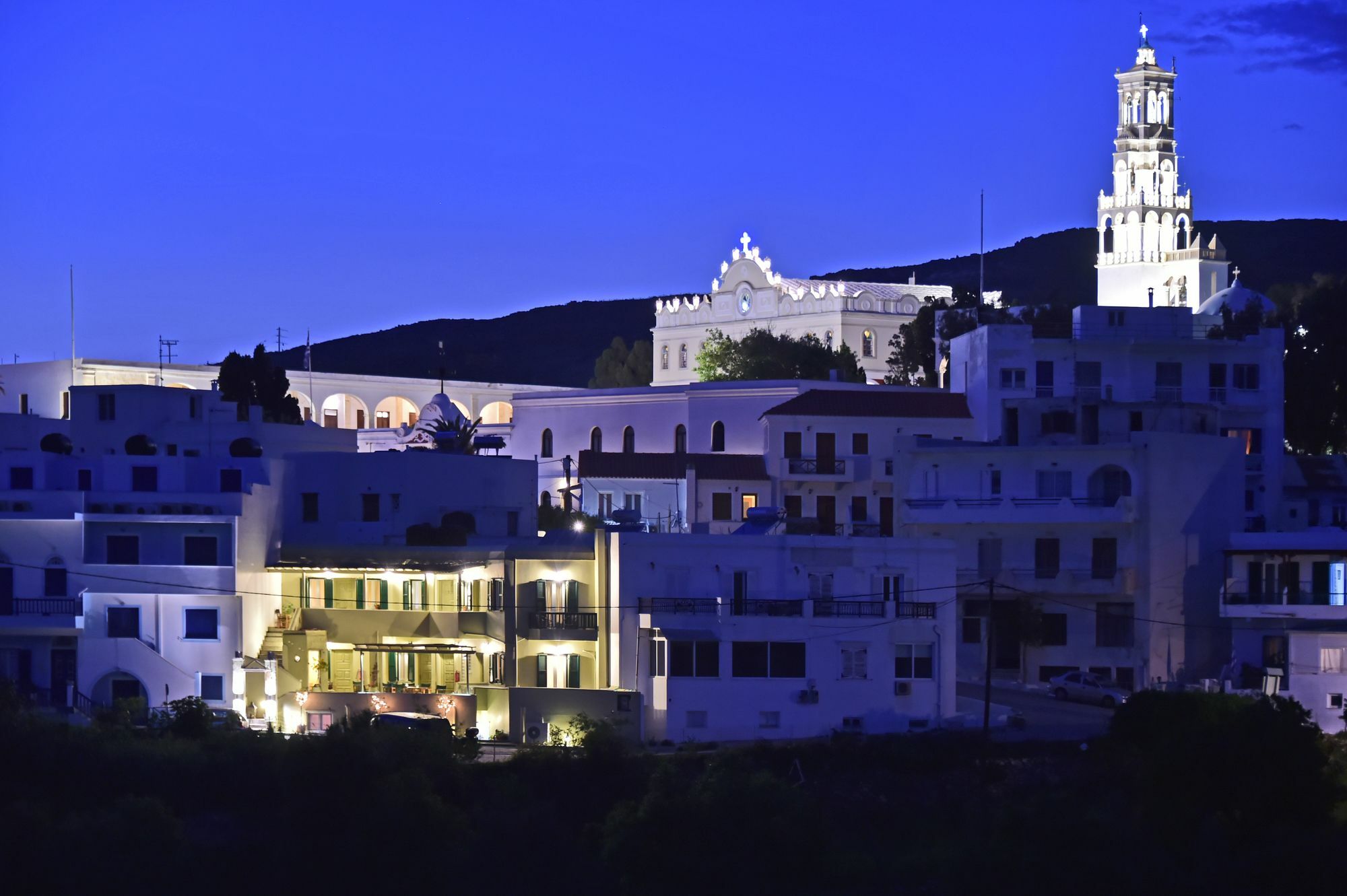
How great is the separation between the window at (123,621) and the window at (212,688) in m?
1.68

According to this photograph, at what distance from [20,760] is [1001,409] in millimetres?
29429

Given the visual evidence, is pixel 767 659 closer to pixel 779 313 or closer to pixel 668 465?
pixel 668 465

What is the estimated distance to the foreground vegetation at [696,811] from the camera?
38656 mm

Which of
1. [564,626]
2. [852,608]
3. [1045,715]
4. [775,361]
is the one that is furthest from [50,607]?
[775,361]

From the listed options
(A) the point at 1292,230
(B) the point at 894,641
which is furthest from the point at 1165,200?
(A) the point at 1292,230

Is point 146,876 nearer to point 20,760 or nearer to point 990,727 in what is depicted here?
point 20,760

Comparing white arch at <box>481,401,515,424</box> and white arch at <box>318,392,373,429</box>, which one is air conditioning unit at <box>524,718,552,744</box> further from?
white arch at <box>481,401,515,424</box>

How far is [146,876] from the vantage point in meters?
37.1

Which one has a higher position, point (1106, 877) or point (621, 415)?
point (621, 415)

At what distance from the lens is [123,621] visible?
51.2 meters

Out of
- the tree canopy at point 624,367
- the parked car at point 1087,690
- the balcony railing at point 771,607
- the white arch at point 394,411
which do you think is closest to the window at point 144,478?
the balcony railing at point 771,607

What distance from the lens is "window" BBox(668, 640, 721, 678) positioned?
48.8m

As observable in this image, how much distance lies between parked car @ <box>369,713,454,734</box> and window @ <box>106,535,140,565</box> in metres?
6.72

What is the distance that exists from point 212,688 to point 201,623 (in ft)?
4.40
